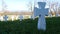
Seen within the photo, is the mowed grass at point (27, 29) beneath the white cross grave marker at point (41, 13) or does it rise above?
beneath

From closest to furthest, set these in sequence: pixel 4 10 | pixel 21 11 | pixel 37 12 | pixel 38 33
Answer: pixel 38 33 → pixel 37 12 → pixel 21 11 → pixel 4 10

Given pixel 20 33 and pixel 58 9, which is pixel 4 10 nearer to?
pixel 58 9

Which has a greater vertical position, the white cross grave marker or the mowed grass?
the white cross grave marker

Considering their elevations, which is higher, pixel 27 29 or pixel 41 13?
pixel 41 13

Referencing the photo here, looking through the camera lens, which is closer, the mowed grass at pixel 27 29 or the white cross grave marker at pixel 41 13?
the mowed grass at pixel 27 29

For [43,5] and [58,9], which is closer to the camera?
[43,5]

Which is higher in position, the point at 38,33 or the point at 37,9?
the point at 37,9

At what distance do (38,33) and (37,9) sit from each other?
103 centimetres

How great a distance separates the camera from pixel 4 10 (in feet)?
110

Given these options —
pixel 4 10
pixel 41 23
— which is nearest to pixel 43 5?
pixel 41 23

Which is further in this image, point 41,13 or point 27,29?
point 27,29

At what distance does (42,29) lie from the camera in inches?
259

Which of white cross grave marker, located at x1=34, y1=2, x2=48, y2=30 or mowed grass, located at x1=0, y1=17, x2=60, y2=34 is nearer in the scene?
mowed grass, located at x1=0, y1=17, x2=60, y2=34

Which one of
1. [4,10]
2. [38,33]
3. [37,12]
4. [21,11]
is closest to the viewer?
[38,33]
